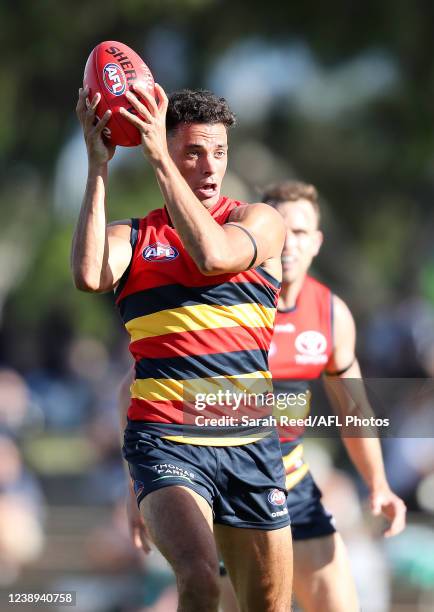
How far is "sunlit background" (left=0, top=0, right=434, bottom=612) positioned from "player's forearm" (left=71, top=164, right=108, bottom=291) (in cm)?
821

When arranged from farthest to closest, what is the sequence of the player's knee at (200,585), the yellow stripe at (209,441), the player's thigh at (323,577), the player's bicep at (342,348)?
the player's bicep at (342,348), the player's thigh at (323,577), the yellow stripe at (209,441), the player's knee at (200,585)

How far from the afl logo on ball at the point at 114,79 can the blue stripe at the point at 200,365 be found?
3.71 ft

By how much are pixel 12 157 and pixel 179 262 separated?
618 inches

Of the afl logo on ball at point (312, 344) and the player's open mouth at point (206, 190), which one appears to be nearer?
the player's open mouth at point (206, 190)

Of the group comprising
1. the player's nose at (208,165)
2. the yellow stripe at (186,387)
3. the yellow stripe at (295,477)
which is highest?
the player's nose at (208,165)

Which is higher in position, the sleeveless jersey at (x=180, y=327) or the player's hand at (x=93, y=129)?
the player's hand at (x=93, y=129)

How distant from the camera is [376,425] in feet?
20.1

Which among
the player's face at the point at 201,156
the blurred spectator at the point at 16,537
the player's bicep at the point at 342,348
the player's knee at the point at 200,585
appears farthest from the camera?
the blurred spectator at the point at 16,537

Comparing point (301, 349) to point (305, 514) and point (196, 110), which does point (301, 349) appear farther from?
point (196, 110)

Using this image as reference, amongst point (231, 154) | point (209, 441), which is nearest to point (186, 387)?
point (209, 441)

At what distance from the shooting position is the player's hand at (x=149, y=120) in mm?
4523

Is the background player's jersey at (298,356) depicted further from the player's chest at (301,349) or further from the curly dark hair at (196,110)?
the curly dark hair at (196,110)

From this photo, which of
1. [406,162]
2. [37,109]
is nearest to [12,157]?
[37,109]

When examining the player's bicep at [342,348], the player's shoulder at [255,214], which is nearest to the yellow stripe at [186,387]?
the player's shoulder at [255,214]
